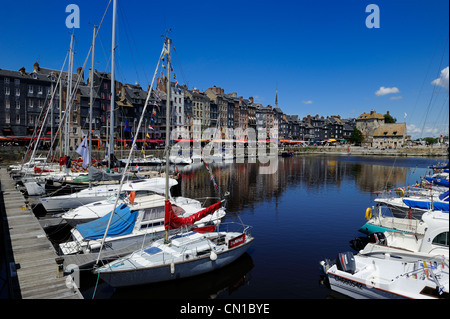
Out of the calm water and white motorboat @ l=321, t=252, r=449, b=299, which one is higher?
white motorboat @ l=321, t=252, r=449, b=299

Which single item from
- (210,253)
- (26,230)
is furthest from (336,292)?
(26,230)

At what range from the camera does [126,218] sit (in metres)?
19.5

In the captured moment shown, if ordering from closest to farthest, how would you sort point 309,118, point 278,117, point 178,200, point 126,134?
point 178,200, point 126,134, point 278,117, point 309,118

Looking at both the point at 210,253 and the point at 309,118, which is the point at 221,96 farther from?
the point at 210,253

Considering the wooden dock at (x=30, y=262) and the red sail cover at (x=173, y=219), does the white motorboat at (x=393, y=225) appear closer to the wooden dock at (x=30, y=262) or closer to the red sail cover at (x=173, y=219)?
the red sail cover at (x=173, y=219)

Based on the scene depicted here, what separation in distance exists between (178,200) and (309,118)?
176m

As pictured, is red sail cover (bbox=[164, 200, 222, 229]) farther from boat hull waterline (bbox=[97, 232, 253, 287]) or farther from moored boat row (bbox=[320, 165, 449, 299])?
moored boat row (bbox=[320, 165, 449, 299])

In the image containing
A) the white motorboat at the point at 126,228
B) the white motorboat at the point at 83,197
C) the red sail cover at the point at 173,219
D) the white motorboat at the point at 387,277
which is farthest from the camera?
the white motorboat at the point at 83,197

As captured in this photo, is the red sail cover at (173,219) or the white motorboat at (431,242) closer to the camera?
the white motorboat at (431,242)

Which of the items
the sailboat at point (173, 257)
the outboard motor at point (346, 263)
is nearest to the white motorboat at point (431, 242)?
the outboard motor at point (346, 263)

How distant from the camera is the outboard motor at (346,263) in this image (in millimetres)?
14938

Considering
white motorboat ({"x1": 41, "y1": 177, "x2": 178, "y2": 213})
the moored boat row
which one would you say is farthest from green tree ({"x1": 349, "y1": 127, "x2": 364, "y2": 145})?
white motorboat ({"x1": 41, "y1": 177, "x2": 178, "y2": 213})

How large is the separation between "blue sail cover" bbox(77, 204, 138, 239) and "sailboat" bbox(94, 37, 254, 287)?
3.18 metres

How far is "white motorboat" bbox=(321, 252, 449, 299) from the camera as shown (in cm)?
1212
